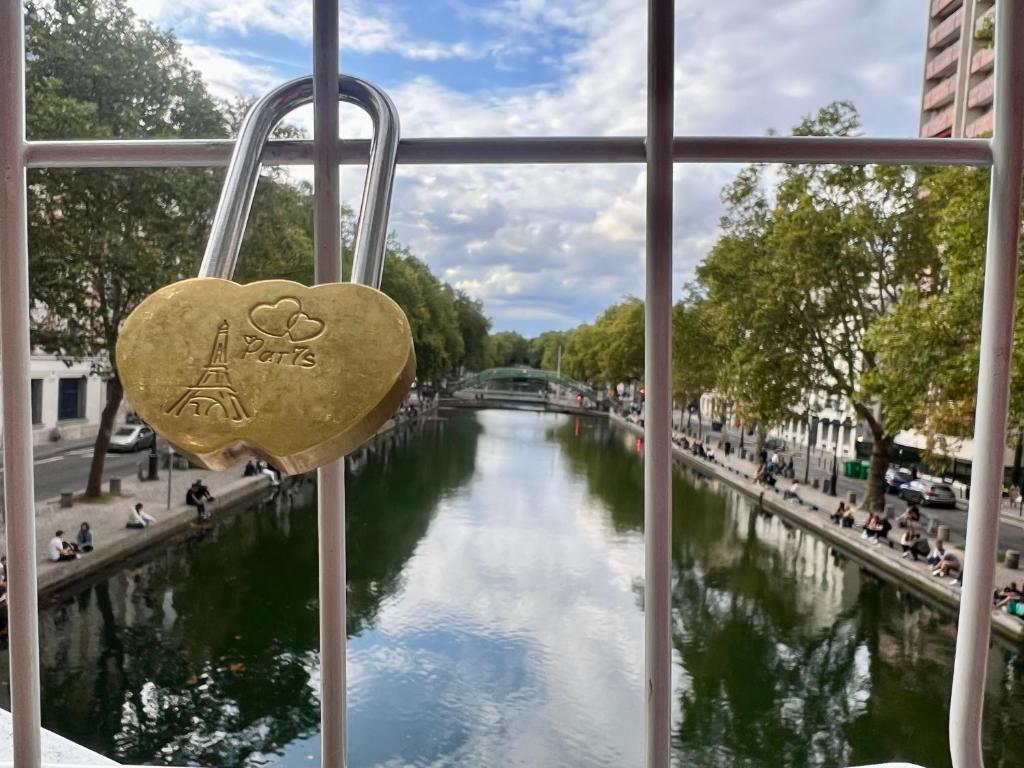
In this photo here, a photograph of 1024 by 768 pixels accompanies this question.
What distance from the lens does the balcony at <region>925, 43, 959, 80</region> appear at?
33.9ft

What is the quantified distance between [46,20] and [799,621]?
30.7 feet

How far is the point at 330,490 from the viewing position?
69 centimetres

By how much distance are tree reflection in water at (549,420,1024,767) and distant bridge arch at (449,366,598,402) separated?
9718 millimetres

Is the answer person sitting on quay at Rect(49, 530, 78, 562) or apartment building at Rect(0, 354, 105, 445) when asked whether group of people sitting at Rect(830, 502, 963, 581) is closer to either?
person sitting on quay at Rect(49, 530, 78, 562)

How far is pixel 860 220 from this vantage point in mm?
11156

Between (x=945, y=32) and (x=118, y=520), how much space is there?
1222 centimetres

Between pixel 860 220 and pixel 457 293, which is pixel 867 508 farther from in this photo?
pixel 457 293

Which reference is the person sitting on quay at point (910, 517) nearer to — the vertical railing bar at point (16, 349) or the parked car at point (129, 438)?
the parked car at point (129, 438)

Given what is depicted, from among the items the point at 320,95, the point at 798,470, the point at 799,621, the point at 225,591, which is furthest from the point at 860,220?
the point at 320,95

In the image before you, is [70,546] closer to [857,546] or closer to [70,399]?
[70,399]

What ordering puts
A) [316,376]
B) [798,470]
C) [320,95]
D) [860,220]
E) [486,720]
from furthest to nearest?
[798,470]
[860,220]
[486,720]
[320,95]
[316,376]

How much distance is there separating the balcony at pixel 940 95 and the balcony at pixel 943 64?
0.12 meters

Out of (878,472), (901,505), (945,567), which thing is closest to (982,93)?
(945,567)

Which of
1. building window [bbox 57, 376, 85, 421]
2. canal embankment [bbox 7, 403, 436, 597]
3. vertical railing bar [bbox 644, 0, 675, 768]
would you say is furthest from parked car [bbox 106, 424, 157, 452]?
vertical railing bar [bbox 644, 0, 675, 768]
